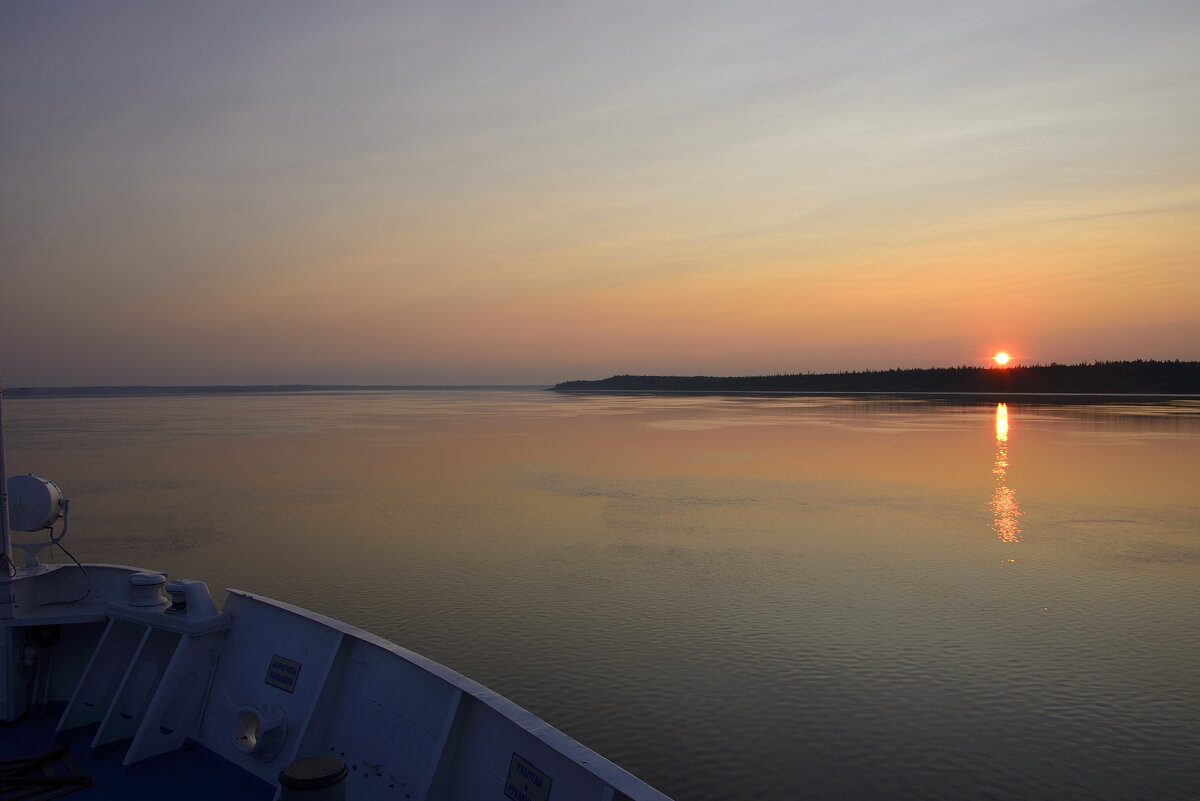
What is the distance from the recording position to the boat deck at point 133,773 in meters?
4.84

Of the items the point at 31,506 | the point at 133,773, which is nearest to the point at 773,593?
the point at 133,773

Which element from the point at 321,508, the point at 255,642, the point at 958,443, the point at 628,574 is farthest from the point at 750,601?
the point at 958,443

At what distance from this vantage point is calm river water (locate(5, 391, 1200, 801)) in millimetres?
5891

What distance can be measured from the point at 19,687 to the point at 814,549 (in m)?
10.5

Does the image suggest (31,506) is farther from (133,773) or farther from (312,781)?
(312,781)

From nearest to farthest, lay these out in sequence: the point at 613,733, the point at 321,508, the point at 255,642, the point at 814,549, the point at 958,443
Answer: the point at 255,642
the point at 613,733
the point at 814,549
the point at 321,508
the point at 958,443

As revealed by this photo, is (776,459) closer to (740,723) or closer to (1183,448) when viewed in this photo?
(1183,448)

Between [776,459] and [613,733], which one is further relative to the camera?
[776,459]

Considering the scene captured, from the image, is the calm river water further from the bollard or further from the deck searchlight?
the deck searchlight

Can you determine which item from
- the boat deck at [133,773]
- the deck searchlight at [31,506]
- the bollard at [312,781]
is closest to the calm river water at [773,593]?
the boat deck at [133,773]

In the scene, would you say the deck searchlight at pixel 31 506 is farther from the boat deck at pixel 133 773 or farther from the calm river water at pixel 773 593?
the calm river water at pixel 773 593

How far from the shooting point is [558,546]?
12672mm

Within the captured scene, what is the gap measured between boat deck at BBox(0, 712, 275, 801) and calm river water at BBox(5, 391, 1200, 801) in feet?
7.86

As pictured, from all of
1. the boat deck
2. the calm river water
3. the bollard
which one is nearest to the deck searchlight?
the boat deck
